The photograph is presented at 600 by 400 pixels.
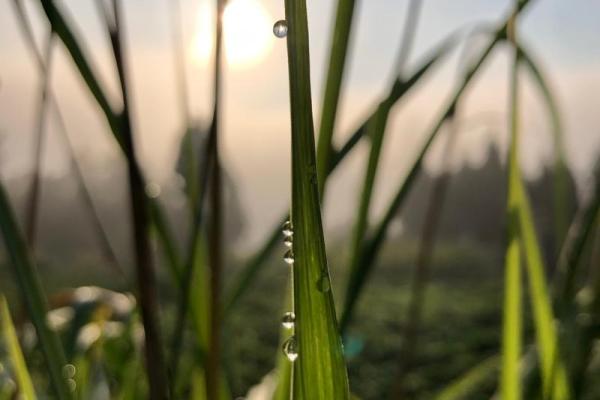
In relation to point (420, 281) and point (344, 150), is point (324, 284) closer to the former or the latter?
point (344, 150)

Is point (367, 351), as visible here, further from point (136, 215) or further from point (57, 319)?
point (136, 215)

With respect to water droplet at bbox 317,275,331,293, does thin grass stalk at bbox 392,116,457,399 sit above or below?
below

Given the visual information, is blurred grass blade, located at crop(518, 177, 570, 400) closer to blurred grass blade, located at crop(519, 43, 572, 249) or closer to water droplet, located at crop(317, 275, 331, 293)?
blurred grass blade, located at crop(519, 43, 572, 249)

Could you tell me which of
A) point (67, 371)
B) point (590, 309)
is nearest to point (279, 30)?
point (67, 371)

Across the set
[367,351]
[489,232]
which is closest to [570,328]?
[367,351]

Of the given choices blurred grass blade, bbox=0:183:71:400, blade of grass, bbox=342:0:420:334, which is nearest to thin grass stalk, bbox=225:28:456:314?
blade of grass, bbox=342:0:420:334
